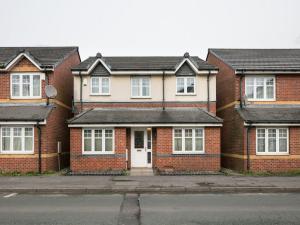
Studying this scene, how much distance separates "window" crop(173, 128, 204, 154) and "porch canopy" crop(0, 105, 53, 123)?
745cm

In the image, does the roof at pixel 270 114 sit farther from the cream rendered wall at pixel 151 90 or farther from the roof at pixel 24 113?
the roof at pixel 24 113

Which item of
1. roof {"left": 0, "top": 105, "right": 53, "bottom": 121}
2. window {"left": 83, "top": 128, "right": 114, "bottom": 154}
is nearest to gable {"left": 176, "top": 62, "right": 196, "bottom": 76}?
window {"left": 83, "top": 128, "right": 114, "bottom": 154}

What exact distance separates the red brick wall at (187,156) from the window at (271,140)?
94.9 inches

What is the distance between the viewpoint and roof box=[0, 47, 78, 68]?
20031 millimetres

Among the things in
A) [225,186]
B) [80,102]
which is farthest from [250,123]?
[80,102]

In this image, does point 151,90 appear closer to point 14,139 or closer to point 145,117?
point 145,117

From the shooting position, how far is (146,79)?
70.1 feet

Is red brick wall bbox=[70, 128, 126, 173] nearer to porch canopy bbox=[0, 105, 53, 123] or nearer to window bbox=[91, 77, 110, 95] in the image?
porch canopy bbox=[0, 105, 53, 123]

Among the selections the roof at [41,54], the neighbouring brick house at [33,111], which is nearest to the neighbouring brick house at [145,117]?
the neighbouring brick house at [33,111]

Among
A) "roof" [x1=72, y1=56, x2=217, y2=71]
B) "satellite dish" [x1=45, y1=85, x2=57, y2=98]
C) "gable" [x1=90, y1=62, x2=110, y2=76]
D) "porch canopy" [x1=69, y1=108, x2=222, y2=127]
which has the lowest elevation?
"porch canopy" [x1=69, y1=108, x2=222, y2=127]

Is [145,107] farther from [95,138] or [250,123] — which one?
[250,123]

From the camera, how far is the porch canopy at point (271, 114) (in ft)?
61.2

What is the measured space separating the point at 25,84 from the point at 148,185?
10.9 m

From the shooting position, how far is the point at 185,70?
21.2m
